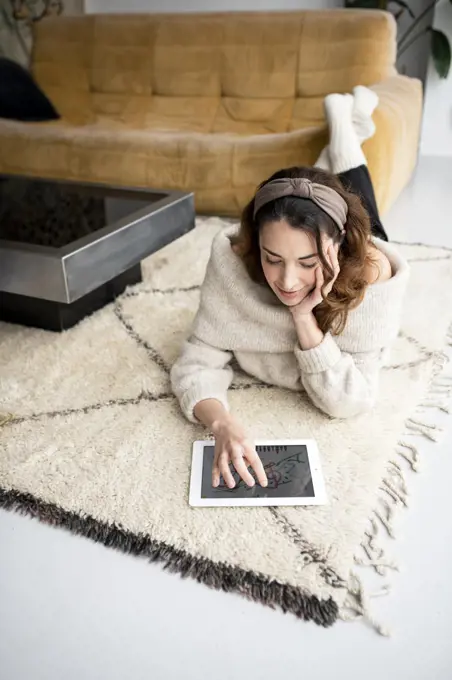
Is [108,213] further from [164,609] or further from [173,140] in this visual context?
[164,609]

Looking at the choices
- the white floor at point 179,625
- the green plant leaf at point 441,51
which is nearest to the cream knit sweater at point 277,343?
the white floor at point 179,625

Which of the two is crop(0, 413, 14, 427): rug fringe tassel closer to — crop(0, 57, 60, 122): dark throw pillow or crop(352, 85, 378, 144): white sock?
crop(352, 85, 378, 144): white sock

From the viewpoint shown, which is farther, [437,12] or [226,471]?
[437,12]

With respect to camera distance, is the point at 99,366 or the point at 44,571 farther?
the point at 99,366

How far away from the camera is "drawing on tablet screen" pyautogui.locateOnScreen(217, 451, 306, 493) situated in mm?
1116

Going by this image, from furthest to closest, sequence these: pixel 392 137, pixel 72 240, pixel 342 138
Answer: pixel 392 137
pixel 342 138
pixel 72 240

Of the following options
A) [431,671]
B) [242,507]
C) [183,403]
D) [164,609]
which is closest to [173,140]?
[183,403]

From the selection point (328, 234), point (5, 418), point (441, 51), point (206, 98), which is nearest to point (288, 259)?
point (328, 234)

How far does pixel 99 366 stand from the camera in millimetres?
1554

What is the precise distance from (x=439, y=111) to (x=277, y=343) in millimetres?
2946

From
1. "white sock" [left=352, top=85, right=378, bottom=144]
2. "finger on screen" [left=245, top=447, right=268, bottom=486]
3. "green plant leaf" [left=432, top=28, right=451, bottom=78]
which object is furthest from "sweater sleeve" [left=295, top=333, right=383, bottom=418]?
"green plant leaf" [left=432, top=28, right=451, bottom=78]

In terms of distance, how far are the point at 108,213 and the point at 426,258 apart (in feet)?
3.64

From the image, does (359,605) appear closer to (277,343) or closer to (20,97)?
(277,343)

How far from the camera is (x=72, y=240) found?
168 centimetres
